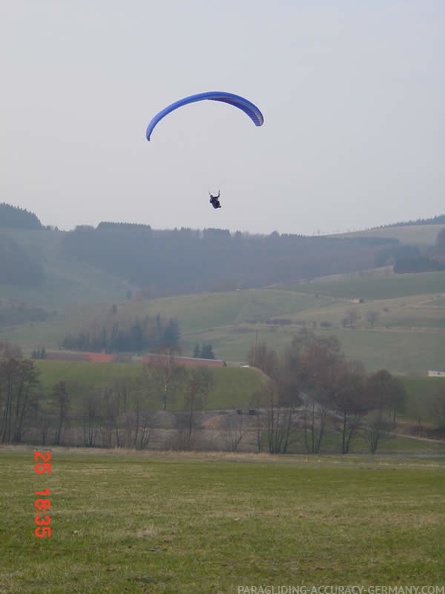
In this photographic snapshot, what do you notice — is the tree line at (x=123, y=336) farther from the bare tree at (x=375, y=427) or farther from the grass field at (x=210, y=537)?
the grass field at (x=210, y=537)

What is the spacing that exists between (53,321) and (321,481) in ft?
496

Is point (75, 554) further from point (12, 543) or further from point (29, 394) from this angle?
point (29, 394)

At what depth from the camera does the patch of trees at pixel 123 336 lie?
151m

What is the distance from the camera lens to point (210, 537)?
16297mm

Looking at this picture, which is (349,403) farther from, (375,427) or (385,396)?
(375,427)

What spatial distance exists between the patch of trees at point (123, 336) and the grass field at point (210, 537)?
414 feet

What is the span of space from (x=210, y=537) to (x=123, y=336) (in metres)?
141

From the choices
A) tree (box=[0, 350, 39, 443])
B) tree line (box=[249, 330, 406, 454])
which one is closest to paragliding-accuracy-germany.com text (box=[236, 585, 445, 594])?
tree line (box=[249, 330, 406, 454])

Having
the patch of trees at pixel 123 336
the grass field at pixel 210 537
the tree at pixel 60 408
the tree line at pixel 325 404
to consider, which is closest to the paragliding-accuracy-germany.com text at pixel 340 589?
the grass field at pixel 210 537

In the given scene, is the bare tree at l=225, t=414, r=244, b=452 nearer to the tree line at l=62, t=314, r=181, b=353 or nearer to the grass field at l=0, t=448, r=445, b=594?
the grass field at l=0, t=448, r=445, b=594

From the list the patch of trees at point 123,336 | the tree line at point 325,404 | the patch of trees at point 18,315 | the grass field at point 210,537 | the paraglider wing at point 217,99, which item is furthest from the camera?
the patch of trees at point 18,315

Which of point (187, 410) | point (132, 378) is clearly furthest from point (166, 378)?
point (187, 410)

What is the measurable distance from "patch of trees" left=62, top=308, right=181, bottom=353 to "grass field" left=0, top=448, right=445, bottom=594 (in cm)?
12609

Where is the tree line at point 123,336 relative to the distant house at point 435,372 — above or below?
above
